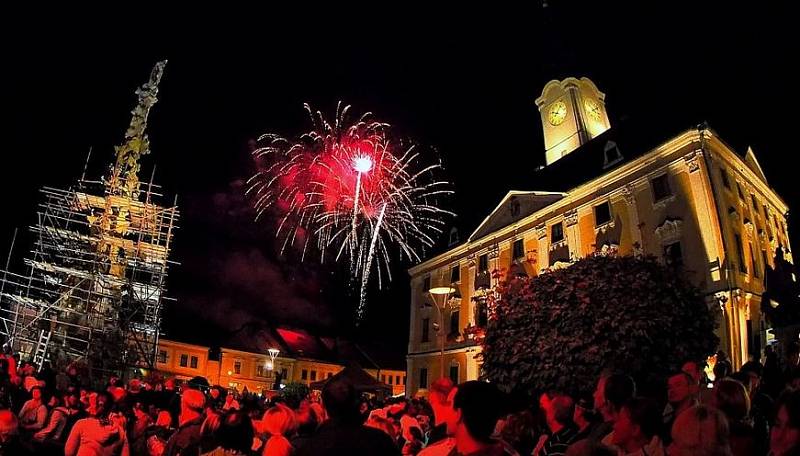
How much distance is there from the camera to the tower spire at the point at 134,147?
31.1m

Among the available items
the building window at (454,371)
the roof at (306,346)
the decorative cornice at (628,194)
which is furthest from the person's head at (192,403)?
the roof at (306,346)

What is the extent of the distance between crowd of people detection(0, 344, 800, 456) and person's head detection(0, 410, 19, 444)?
0.01 meters

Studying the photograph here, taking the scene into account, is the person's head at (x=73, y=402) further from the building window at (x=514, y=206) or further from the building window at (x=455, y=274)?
the building window at (x=455, y=274)

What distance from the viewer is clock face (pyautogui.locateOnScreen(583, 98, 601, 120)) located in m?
42.7

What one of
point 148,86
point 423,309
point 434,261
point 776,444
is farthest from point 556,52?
point 776,444

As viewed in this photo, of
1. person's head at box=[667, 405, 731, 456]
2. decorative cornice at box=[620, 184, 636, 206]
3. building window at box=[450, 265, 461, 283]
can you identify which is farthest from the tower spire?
person's head at box=[667, 405, 731, 456]

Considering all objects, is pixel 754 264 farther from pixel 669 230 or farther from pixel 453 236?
pixel 453 236

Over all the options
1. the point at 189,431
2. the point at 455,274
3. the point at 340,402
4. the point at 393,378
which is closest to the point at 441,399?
the point at 340,402

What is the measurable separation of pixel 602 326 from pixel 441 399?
46.4 ft

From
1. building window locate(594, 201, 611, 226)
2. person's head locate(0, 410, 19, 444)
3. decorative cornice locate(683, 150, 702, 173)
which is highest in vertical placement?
decorative cornice locate(683, 150, 702, 173)

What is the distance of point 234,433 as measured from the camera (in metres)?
4.44

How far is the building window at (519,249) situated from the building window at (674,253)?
979 cm

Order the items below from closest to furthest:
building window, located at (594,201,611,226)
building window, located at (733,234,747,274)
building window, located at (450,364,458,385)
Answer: building window, located at (733,234,747,274) < building window, located at (594,201,611,226) < building window, located at (450,364,458,385)

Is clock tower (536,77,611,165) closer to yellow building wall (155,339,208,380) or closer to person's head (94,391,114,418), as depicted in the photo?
person's head (94,391,114,418)
